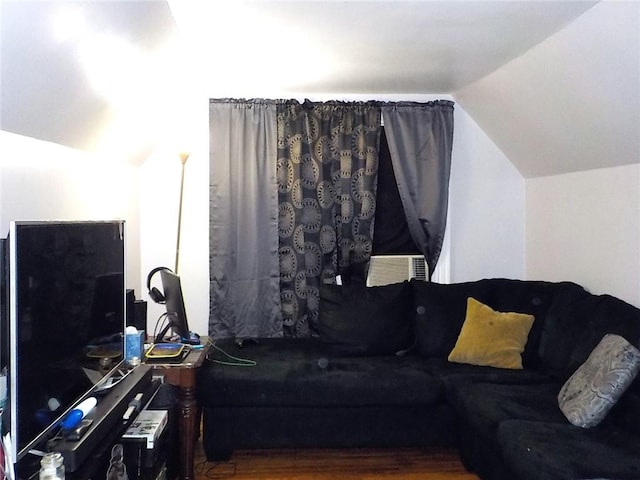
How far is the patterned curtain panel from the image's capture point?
403cm

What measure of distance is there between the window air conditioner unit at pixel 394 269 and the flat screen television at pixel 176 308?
1.50 metres

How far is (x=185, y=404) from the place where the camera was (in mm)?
2902

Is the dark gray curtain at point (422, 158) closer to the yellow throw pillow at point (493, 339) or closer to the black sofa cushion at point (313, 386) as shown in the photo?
the yellow throw pillow at point (493, 339)

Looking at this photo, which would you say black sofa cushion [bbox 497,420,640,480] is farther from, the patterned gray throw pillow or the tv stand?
the tv stand

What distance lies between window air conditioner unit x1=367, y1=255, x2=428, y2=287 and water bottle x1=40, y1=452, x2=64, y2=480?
9.41 ft

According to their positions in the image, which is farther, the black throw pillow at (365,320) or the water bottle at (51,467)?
the black throw pillow at (365,320)

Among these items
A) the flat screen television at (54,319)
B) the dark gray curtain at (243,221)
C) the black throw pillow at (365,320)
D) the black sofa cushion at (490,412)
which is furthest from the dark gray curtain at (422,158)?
the flat screen television at (54,319)

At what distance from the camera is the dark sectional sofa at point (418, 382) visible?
2559mm

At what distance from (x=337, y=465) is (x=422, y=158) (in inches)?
87.0

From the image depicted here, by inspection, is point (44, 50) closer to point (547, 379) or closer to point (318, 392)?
point (318, 392)

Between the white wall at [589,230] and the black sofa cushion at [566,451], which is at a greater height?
the white wall at [589,230]

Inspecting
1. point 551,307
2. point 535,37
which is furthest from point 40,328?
point 551,307

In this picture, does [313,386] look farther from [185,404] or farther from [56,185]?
[56,185]

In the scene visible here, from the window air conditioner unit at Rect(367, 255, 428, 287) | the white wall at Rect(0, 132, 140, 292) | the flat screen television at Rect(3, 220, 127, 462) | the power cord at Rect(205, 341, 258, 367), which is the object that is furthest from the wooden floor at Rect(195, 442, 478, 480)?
the white wall at Rect(0, 132, 140, 292)
